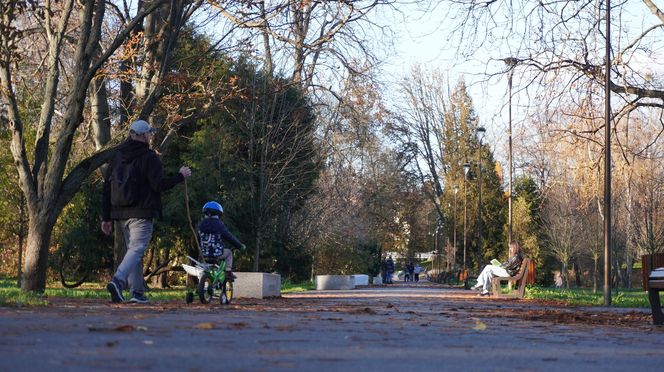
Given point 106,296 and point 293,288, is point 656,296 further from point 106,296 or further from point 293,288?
point 293,288

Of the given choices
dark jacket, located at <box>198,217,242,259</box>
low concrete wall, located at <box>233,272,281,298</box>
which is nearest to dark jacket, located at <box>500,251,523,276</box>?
low concrete wall, located at <box>233,272,281,298</box>

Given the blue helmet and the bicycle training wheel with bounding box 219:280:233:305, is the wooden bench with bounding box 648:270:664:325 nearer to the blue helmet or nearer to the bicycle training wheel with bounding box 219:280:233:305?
the bicycle training wheel with bounding box 219:280:233:305

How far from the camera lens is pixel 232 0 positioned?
896 inches

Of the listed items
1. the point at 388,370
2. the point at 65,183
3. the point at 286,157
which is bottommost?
the point at 388,370

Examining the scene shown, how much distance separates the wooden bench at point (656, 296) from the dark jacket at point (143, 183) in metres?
5.87

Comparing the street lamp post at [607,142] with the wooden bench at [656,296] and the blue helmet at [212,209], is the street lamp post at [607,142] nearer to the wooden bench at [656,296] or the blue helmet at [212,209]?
the wooden bench at [656,296]

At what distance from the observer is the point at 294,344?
24.9 feet

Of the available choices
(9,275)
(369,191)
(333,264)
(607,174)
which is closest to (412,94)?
(369,191)

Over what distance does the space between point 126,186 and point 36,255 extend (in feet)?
25.8

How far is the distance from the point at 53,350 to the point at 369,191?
60.2 meters

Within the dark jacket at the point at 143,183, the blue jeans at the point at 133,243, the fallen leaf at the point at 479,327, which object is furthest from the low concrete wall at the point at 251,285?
the fallen leaf at the point at 479,327

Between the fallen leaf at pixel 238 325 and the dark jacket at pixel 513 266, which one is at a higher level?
the dark jacket at pixel 513 266

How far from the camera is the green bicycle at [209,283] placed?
598 inches

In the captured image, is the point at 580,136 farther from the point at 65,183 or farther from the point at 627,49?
the point at 65,183
